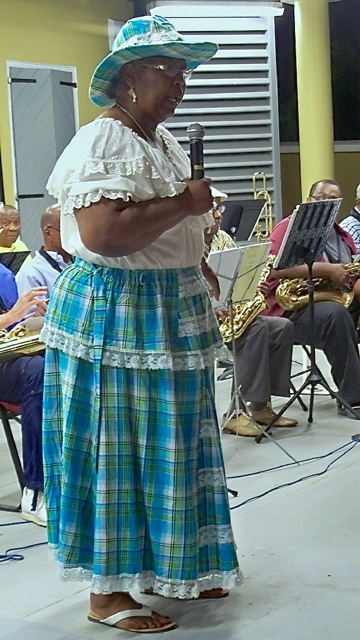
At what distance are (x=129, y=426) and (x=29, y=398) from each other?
1.40 meters

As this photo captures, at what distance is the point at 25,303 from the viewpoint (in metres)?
4.12

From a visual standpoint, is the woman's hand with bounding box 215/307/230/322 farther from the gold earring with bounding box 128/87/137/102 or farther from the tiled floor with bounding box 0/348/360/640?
the gold earring with bounding box 128/87/137/102

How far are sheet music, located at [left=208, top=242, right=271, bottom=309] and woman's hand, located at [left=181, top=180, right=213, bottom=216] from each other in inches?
64.6

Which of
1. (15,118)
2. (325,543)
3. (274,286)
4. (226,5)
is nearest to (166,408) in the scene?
(325,543)

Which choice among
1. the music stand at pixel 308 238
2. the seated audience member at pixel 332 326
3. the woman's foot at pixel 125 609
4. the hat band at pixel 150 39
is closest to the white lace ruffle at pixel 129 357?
the woman's foot at pixel 125 609

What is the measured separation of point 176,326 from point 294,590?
95 centimetres

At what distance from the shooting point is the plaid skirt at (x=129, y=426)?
2738 mm

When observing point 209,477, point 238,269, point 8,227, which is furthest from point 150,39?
point 8,227

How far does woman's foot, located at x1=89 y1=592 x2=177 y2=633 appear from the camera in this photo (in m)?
2.82

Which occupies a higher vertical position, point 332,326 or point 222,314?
point 222,314

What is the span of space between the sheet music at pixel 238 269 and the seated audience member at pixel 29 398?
2.65 feet

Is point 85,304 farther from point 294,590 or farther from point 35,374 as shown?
point 35,374

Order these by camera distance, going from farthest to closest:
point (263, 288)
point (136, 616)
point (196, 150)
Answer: point (263, 288) → point (136, 616) → point (196, 150)

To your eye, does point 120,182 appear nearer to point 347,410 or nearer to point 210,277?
point 210,277
